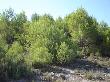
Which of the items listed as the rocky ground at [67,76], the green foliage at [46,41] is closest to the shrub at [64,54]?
the green foliage at [46,41]

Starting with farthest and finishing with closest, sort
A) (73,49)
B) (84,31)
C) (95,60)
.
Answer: (84,31)
(95,60)
(73,49)

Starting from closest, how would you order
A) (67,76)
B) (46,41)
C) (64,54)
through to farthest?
1. (67,76)
2. (64,54)
3. (46,41)

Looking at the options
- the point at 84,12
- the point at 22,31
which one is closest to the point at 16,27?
the point at 22,31

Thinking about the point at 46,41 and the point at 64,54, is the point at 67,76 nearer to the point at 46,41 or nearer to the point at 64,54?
the point at 64,54

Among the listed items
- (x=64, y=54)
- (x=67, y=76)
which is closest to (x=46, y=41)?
(x=64, y=54)

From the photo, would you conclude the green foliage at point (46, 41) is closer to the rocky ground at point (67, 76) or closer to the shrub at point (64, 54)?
the shrub at point (64, 54)

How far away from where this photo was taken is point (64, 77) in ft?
70.6

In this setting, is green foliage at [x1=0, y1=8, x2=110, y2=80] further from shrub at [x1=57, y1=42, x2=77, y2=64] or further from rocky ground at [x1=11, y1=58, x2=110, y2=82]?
rocky ground at [x1=11, y1=58, x2=110, y2=82]

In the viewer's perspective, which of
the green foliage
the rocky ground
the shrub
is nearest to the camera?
the rocky ground

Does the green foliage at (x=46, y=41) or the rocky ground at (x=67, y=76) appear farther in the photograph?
the green foliage at (x=46, y=41)

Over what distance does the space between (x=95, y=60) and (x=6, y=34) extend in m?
11.6

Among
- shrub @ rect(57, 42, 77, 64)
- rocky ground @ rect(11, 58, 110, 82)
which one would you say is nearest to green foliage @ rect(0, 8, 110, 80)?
shrub @ rect(57, 42, 77, 64)

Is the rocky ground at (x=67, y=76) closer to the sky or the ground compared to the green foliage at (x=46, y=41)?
closer to the ground

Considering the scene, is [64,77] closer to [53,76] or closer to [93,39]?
[53,76]
